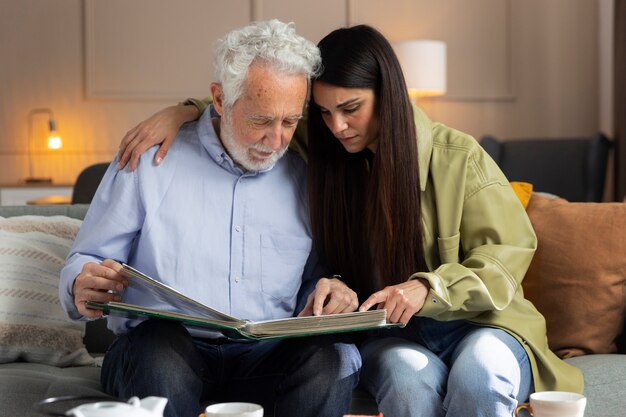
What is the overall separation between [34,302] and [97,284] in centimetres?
53

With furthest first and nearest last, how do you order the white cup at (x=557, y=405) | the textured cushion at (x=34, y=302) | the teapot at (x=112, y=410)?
the textured cushion at (x=34, y=302) < the white cup at (x=557, y=405) < the teapot at (x=112, y=410)

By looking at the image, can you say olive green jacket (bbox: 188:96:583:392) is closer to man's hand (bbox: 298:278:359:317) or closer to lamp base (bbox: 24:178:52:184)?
Answer: man's hand (bbox: 298:278:359:317)

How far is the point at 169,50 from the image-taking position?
214 inches

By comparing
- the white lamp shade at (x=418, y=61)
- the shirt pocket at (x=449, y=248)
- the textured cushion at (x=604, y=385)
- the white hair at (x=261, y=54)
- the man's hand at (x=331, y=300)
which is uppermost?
the white lamp shade at (x=418, y=61)

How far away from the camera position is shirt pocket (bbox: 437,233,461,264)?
1.83 metres

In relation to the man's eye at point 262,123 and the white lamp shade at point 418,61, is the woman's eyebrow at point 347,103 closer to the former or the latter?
the man's eye at point 262,123

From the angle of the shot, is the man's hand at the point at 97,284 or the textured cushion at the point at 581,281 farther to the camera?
the textured cushion at the point at 581,281

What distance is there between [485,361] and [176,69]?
13.6 feet

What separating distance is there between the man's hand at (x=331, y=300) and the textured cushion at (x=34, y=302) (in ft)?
2.19

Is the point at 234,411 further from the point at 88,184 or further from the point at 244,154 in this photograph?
the point at 88,184

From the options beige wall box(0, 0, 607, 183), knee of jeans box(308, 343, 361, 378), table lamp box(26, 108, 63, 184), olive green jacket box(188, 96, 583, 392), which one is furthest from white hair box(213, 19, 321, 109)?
beige wall box(0, 0, 607, 183)

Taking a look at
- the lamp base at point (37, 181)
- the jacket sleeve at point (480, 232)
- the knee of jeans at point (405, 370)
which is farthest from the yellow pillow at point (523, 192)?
the lamp base at point (37, 181)

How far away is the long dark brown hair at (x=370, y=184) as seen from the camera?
1.82 m

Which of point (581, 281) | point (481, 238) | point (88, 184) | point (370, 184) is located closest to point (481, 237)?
point (481, 238)
